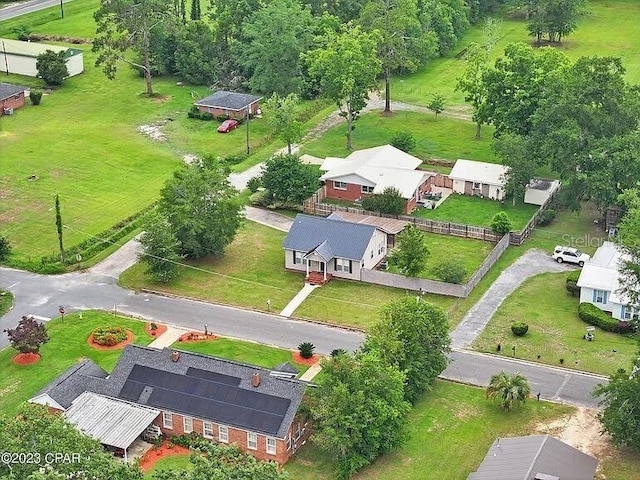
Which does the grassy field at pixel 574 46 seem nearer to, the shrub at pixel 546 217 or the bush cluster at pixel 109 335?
the shrub at pixel 546 217

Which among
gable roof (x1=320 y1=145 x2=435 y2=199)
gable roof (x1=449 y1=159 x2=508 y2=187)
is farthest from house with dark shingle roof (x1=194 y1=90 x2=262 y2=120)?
gable roof (x1=449 y1=159 x2=508 y2=187)

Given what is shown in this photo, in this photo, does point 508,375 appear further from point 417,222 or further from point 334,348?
point 417,222

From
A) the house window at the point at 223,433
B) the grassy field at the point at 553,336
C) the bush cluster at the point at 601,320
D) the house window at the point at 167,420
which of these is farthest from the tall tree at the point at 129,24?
the house window at the point at 223,433

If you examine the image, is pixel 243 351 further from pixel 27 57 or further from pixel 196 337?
pixel 27 57

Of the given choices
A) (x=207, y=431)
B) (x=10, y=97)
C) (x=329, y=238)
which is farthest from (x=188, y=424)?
(x=10, y=97)

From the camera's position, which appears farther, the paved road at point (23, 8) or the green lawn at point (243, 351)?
the paved road at point (23, 8)

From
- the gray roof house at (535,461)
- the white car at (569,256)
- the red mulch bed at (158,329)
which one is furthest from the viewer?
the white car at (569,256)

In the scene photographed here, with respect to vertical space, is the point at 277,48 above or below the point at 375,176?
above
